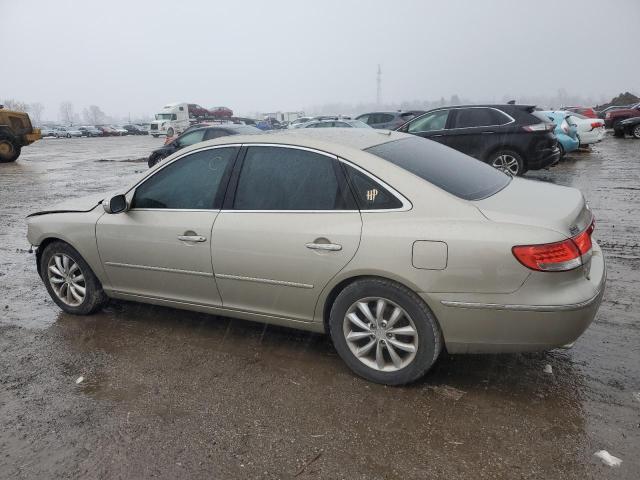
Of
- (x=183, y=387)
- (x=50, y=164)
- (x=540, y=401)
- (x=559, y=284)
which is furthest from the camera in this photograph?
(x=50, y=164)

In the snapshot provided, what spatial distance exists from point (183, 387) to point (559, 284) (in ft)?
7.84

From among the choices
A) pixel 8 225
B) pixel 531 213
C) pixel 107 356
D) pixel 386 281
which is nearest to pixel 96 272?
Answer: pixel 107 356

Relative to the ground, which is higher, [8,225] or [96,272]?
[96,272]

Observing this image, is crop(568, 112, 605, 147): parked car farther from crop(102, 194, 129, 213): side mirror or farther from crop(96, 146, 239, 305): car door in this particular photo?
crop(102, 194, 129, 213): side mirror

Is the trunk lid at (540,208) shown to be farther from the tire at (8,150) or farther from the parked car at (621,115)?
the parked car at (621,115)

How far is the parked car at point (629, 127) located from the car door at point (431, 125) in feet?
51.9

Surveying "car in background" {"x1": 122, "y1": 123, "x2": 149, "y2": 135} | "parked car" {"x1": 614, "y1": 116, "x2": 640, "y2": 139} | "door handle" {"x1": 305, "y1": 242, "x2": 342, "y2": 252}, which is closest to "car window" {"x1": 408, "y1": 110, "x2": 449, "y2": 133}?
"door handle" {"x1": 305, "y1": 242, "x2": 342, "y2": 252}

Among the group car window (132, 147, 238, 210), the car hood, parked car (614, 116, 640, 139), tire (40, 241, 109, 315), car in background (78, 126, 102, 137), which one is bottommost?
car in background (78, 126, 102, 137)

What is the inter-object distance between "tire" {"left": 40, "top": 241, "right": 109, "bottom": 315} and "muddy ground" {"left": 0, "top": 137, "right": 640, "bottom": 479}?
13 centimetres

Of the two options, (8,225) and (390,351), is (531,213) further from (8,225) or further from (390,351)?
(8,225)

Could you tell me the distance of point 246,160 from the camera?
367 cm

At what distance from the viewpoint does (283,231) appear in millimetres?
3305

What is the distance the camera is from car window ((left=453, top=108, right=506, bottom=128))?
406 inches

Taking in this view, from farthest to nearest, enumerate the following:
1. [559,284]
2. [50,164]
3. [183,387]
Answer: [50,164] → [183,387] → [559,284]
